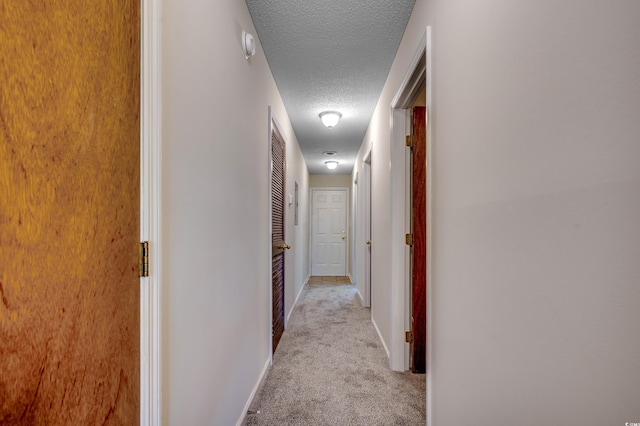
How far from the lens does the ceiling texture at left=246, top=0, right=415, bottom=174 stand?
1849 millimetres

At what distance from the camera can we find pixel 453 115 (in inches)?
48.0

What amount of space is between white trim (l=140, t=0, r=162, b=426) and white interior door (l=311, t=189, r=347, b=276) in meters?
6.16

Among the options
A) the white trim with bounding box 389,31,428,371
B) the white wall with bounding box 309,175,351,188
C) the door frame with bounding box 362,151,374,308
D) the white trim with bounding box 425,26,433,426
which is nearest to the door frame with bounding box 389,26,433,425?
the white trim with bounding box 389,31,428,371

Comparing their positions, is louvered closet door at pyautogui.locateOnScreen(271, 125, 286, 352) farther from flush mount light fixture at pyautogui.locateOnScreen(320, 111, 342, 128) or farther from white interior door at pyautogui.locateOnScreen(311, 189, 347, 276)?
white interior door at pyautogui.locateOnScreen(311, 189, 347, 276)

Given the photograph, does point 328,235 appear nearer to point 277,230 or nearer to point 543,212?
point 277,230

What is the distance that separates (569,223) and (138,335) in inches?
42.6

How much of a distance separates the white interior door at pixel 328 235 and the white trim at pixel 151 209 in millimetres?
6165

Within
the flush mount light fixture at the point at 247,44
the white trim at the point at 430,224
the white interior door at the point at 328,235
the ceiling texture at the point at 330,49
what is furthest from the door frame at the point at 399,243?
the white interior door at the point at 328,235

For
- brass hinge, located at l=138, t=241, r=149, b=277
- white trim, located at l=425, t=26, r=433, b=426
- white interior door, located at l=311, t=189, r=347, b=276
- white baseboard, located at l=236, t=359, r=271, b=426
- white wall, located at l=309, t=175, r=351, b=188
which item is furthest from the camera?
white wall, located at l=309, t=175, r=351, b=188

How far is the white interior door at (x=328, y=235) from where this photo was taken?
278 inches

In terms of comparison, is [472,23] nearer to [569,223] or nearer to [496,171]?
[496,171]

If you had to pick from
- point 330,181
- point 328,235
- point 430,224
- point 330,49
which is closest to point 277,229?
point 330,49

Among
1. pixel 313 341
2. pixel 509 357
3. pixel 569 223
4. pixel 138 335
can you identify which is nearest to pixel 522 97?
pixel 569 223

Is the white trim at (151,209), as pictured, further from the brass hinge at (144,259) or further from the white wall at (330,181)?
the white wall at (330,181)
